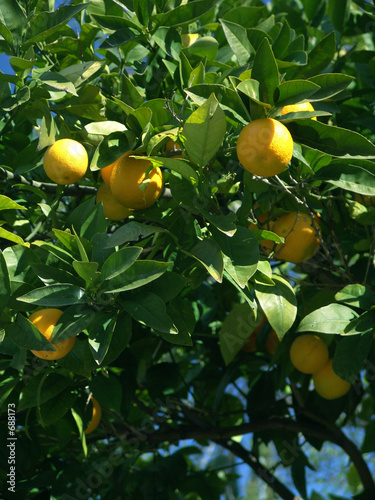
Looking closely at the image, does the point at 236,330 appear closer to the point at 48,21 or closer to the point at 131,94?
the point at 131,94

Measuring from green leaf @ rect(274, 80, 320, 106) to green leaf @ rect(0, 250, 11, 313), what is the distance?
2.00 ft

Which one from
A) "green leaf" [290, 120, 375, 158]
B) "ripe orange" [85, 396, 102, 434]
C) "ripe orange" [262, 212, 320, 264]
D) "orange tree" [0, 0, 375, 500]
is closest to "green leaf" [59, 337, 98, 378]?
"orange tree" [0, 0, 375, 500]

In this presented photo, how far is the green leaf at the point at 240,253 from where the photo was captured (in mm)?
1158

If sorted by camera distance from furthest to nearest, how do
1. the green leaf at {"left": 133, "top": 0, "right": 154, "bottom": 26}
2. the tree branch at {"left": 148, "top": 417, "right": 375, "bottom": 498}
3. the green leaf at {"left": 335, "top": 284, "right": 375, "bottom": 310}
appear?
the tree branch at {"left": 148, "top": 417, "right": 375, "bottom": 498}
the green leaf at {"left": 133, "top": 0, "right": 154, "bottom": 26}
the green leaf at {"left": 335, "top": 284, "right": 375, "bottom": 310}

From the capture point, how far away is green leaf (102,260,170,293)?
3.61 feet

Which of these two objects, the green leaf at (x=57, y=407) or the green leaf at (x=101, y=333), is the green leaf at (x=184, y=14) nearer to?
the green leaf at (x=101, y=333)

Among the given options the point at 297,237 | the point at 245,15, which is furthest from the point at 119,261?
the point at 245,15

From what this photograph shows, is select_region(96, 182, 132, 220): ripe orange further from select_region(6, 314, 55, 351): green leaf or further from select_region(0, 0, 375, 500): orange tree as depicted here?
select_region(6, 314, 55, 351): green leaf

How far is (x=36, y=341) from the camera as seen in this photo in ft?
3.69

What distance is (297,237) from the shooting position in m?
1.52

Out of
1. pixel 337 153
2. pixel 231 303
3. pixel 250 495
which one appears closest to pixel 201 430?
pixel 231 303

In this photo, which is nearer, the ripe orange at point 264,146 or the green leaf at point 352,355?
the ripe orange at point 264,146

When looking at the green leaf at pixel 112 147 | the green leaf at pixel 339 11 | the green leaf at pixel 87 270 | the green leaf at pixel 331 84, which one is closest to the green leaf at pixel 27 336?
the green leaf at pixel 87 270

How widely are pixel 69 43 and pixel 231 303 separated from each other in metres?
1.06
